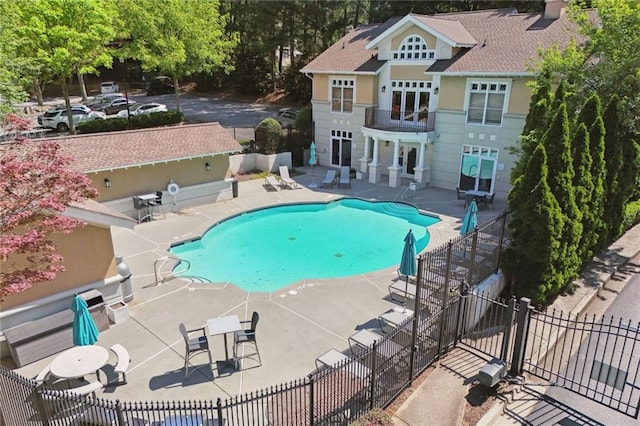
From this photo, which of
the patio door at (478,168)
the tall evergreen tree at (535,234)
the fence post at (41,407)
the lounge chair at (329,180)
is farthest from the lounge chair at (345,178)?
the fence post at (41,407)

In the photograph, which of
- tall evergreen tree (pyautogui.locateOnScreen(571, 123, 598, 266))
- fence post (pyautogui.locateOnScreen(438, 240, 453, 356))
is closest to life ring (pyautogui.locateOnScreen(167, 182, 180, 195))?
fence post (pyautogui.locateOnScreen(438, 240, 453, 356))

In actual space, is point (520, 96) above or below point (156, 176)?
above

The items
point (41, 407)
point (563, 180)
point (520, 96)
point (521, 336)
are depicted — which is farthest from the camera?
point (520, 96)

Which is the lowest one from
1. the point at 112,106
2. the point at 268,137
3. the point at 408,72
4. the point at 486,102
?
the point at 268,137

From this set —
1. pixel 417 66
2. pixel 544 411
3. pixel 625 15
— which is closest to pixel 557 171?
pixel 544 411

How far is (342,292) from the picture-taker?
12812 mm

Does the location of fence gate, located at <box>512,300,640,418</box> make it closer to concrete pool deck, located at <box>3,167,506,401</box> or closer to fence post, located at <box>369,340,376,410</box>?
fence post, located at <box>369,340,376,410</box>

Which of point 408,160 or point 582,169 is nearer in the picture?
point 582,169

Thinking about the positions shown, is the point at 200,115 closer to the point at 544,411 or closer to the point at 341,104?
the point at 341,104

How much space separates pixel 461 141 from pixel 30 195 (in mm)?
19915

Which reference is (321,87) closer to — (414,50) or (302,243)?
(414,50)

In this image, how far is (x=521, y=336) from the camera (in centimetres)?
877

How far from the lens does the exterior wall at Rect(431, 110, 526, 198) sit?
20.8m

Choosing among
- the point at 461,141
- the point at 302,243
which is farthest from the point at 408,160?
the point at 302,243
